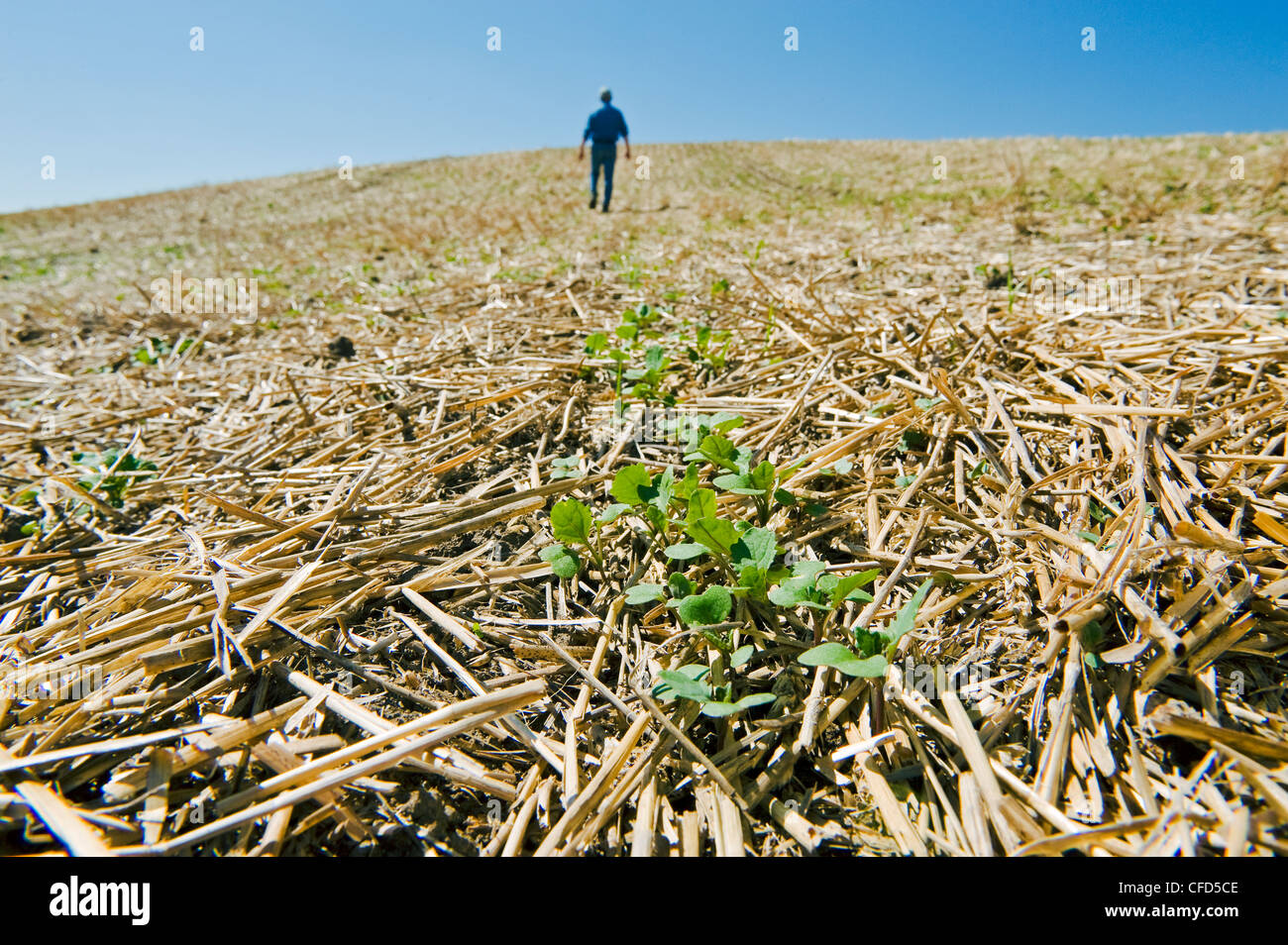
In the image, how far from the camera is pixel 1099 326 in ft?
9.36

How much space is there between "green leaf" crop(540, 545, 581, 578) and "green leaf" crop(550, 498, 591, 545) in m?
0.04

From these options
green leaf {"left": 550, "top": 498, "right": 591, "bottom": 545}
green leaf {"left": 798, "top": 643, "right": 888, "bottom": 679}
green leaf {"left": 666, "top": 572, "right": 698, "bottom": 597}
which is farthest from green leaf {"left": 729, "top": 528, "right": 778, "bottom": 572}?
green leaf {"left": 550, "top": 498, "right": 591, "bottom": 545}

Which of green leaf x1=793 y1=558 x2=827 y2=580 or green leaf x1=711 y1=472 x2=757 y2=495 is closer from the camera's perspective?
green leaf x1=793 y1=558 x2=827 y2=580

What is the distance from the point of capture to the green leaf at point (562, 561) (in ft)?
5.56

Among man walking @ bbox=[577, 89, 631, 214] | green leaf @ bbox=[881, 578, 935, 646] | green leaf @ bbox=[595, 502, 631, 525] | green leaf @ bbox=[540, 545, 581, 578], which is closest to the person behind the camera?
green leaf @ bbox=[881, 578, 935, 646]

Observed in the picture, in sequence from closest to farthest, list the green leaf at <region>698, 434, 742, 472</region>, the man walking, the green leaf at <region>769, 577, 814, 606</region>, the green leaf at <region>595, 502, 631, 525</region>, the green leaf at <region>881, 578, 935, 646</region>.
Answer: the green leaf at <region>881, 578, 935, 646</region>
the green leaf at <region>769, 577, 814, 606</region>
the green leaf at <region>595, 502, 631, 525</region>
the green leaf at <region>698, 434, 742, 472</region>
the man walking

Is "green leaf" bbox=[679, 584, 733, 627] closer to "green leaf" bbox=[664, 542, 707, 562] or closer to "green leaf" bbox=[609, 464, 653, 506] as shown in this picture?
"green leaf" bbox=[664, 542, 707, 562]

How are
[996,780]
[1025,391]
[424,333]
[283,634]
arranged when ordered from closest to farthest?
1. [996,780]
2. [283,634]
3. [1025,391]
4. [424,333]

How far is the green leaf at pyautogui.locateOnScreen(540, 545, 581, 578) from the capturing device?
5.56 ft

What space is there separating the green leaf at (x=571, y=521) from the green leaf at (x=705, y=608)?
0.45 metres

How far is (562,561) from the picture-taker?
67.3 inches

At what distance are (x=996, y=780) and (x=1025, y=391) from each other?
5.34 ft
